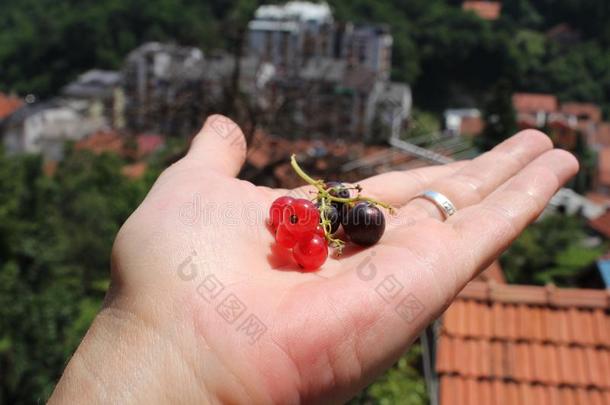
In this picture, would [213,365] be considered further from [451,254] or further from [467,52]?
[467,52]

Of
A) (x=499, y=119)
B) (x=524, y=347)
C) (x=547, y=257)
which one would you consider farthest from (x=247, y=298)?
(x=499, y=119)

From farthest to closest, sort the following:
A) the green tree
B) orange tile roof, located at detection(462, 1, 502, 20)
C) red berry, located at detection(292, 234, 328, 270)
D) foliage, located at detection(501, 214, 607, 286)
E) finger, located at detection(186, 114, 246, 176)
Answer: orange tile roof, located at detection(462, 1, 502, 20)
the green tree
foliage, located at detection(501, 214, 607, 286)
finger, located at detection(186, 114, 246, 176)
red berry, located at detection(292, 234, 328, 270)

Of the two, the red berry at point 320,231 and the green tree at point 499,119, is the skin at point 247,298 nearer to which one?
the red berry at point 320,231

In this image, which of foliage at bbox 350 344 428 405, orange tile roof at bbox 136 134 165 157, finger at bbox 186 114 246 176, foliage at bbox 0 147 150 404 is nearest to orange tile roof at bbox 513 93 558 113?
orange tile roof at bbox 136 134 165 157

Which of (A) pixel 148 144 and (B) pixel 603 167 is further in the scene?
(A) pixel 148 144

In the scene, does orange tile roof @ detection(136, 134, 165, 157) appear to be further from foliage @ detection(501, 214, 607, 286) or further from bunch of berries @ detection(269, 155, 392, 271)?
bunch of berries @ detection(269, 155, 392, 271)

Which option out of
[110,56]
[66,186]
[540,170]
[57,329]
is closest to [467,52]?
[110,56]

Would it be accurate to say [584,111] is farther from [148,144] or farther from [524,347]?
[524,347]

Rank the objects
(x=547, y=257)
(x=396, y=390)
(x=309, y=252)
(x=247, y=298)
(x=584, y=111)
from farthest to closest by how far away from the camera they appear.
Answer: (x=584, y=111)
(x=547, y=257)
(x=396, y=390)
(x=309, y=252)
(x=247, y=298)
